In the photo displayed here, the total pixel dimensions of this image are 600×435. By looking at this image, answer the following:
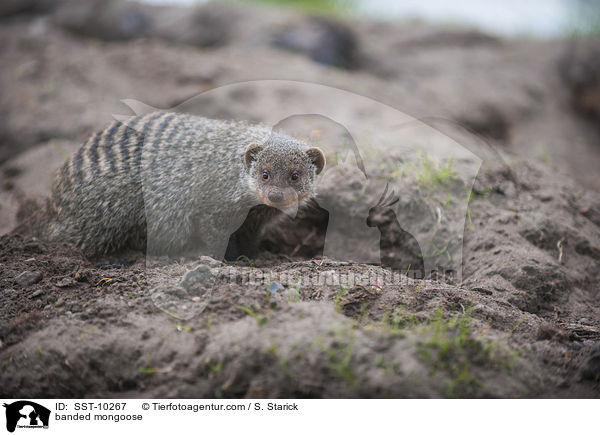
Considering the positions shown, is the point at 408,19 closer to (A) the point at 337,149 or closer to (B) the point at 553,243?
(A) the point at 337,149

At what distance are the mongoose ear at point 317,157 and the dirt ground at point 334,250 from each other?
1.47 feet

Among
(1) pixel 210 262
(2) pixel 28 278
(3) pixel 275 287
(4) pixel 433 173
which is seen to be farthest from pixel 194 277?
(4) pixel 433 173

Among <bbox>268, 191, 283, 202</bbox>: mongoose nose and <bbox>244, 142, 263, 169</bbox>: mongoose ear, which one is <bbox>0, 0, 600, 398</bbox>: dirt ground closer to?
<bbox>268, 191, 283, 202</bbox>: mongoose nose

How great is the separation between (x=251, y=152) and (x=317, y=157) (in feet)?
1.42

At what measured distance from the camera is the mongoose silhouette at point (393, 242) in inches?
126

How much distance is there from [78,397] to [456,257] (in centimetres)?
236

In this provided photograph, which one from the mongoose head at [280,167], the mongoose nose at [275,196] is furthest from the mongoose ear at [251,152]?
the mongoose nose at [275,196]

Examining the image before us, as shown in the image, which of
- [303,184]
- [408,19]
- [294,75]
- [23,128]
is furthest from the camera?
[408,19]

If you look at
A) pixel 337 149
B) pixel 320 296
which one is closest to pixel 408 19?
pixel 337 149

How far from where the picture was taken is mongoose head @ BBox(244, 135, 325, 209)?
9.30 ft

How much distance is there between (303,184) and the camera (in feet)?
9.68
